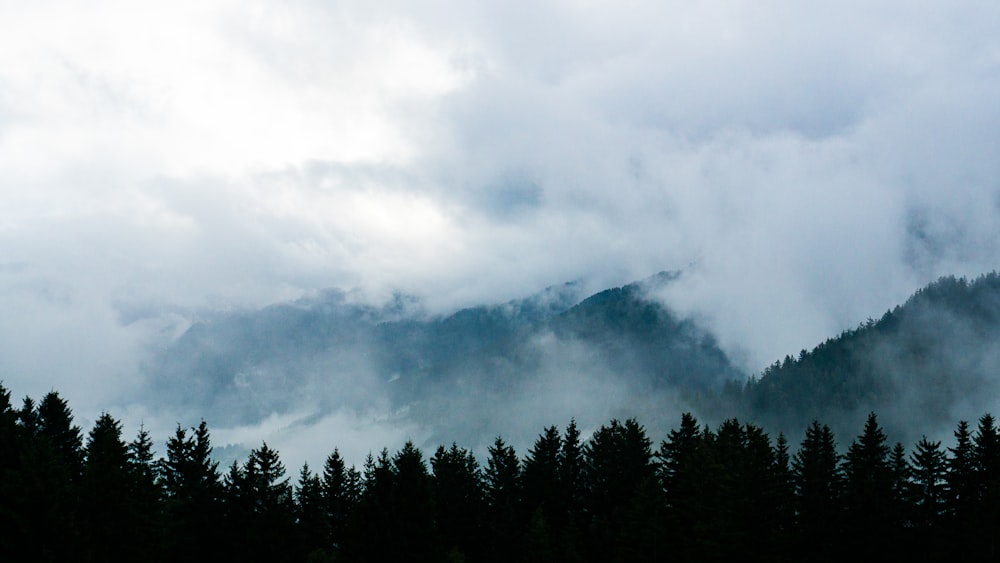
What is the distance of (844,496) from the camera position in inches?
2427

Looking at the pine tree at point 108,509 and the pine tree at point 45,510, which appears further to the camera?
the pine tree at point 108,509

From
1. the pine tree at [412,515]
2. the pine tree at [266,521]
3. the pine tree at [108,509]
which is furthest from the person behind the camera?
the pine tree at [266,521]

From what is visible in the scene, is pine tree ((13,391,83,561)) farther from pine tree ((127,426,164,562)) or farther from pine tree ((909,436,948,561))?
pine tree ((909,436,948,561))

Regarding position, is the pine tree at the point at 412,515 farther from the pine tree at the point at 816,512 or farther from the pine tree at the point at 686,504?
the pine tree at the point at 816,512

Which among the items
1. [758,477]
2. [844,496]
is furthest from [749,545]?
[844,496]

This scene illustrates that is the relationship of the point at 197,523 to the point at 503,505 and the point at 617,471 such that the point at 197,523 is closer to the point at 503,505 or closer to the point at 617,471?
the point at 503,505

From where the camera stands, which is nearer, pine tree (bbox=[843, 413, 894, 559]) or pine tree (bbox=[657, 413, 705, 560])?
pine tree (bbox=[657, 413, 705, 560])

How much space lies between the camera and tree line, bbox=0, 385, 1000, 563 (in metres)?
44.3

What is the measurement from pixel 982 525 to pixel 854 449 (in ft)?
55.7

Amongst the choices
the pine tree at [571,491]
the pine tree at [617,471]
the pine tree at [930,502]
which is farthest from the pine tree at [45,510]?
the pine tree at [930,502]

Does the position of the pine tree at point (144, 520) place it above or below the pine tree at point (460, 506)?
below

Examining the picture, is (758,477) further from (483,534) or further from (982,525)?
(483,534)

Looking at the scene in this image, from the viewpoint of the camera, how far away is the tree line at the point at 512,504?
44.3 m

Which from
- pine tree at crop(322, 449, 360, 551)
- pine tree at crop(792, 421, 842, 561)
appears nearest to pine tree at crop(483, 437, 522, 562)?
pine tree at crop(322, 449, 360, 551)
